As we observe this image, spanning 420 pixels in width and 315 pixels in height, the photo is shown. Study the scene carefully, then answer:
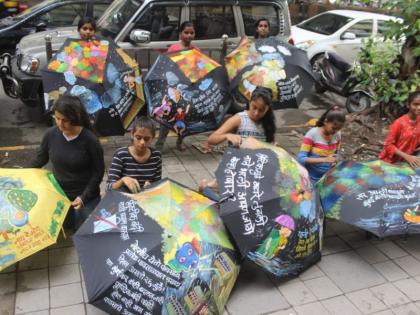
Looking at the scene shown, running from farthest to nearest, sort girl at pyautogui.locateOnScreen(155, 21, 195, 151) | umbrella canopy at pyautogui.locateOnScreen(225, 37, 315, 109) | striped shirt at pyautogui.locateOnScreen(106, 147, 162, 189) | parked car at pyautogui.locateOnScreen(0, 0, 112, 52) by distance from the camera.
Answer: parked car at pyautogui.locateOnScreen(0, 0, 112, 52) → girl at pyautogui.locateOnScreen(155, 21, 195, 151) → umbrella canopy at pyautogui.locateOnScreen(225, 37, 315, 109) → striped shirt at pyautogui.locateOnScreen(106, 147, 162, 189)

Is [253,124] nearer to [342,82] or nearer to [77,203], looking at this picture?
[77,203]

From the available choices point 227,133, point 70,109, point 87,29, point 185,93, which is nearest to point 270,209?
point 227,133

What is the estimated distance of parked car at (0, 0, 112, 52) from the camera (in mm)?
8742

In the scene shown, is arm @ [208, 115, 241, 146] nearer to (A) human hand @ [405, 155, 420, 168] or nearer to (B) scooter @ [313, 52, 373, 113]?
(A) human hand @ [405, 155, 420, 168]

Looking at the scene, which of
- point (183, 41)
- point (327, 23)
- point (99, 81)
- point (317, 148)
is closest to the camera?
point (317, 148)

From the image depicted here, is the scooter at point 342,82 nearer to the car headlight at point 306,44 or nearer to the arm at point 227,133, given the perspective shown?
the car headlight at point 306,44

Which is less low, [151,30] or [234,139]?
[151,30]

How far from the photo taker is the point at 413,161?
14.4 feet

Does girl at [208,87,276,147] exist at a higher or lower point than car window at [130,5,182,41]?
lower

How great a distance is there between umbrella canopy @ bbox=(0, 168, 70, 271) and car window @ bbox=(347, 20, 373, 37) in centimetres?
897

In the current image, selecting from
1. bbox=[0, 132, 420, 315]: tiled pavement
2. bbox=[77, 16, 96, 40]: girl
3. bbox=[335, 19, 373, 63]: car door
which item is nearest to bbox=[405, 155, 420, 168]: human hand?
bbox=[0, 132, 420, 315]: tiled pavement

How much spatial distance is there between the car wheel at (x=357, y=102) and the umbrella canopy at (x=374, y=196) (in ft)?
14.9

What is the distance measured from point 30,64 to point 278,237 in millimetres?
4915

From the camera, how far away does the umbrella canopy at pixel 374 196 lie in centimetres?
378
